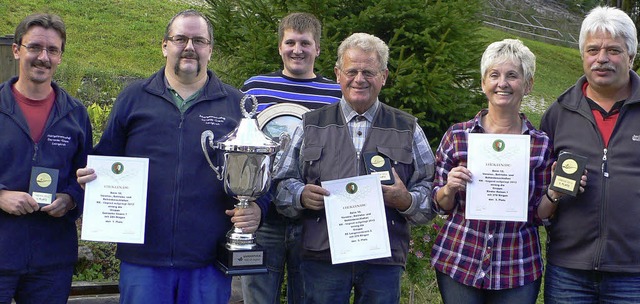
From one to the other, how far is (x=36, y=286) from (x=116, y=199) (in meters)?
0.60

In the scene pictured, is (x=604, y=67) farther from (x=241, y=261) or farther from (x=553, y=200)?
(x=241, y=261)

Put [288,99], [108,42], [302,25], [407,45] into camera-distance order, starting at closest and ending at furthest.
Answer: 1. [288,99]
2. [302,25]
3. [407,45]
4. [108,42]

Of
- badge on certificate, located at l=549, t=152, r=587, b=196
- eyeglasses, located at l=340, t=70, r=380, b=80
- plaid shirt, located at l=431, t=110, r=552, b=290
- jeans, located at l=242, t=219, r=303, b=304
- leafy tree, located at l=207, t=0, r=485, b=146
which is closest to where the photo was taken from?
badge on certificate, located at l=549, t=152, r=587, b=196

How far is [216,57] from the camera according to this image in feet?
25.7

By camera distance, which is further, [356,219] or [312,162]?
[312,162]

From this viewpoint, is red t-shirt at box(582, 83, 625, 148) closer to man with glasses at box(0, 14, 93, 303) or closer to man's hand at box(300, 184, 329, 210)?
man's hand at box(300, 184, 329, 210)

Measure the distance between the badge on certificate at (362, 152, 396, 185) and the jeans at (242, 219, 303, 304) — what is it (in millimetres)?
693

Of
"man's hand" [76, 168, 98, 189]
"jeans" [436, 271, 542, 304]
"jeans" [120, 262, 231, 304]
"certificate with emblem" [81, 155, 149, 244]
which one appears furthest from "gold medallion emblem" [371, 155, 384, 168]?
"man's hand" [76, 168, 98, 189]

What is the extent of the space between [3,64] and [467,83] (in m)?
4.49

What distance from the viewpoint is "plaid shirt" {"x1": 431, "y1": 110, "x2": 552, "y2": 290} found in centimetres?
355

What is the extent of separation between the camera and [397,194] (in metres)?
3.61

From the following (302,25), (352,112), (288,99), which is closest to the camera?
(352,112)

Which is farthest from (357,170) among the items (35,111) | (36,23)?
(36,23)

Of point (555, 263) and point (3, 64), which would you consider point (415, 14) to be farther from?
point (3, 64)
